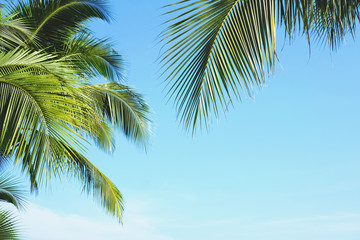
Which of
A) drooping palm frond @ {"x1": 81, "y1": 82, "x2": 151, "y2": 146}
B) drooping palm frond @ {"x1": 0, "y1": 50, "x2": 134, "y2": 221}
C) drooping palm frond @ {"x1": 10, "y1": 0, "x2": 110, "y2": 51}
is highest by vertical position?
drooping palm frond @ {"x1": 10, "y1": 0, "x2": 110, "y2": 51}

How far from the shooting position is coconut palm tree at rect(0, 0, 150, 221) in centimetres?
517

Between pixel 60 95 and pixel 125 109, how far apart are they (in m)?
4.51

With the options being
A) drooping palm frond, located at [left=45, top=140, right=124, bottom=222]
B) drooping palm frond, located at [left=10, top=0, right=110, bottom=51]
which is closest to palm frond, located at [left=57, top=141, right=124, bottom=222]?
drooping palm frond, located at [left=45, top=140, right=124, bottom=222]

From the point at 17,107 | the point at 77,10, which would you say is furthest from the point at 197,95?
the point at 77,10

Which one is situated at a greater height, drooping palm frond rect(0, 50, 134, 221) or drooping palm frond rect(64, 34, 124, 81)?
drooping palm frond rect(64, 34, 124, 81)

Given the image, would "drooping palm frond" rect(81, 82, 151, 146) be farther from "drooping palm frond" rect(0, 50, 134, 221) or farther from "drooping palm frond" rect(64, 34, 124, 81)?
"drooping palm frond" rect(0, 50, 134, 221)

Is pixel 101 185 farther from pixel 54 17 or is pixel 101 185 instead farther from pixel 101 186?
pixel 54 17

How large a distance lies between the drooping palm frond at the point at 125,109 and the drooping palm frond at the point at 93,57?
60 cm

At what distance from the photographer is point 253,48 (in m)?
2.81

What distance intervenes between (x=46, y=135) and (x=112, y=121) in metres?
4.92

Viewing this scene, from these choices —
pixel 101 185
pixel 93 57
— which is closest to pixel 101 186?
pixel 101 185

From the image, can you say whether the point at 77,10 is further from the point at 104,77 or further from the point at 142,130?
the point at 142,130

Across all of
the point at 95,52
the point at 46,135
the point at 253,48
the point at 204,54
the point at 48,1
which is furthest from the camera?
the point at 95,52

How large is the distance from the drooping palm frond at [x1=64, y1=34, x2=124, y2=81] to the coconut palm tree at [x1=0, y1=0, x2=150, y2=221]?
22 mm
